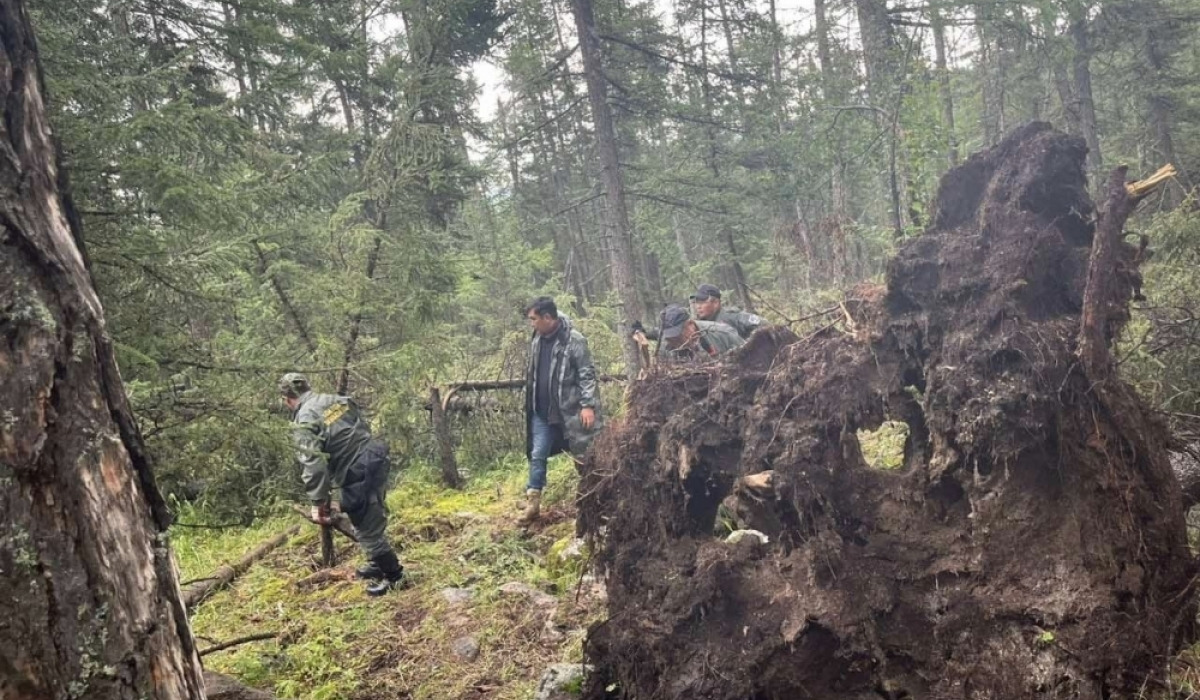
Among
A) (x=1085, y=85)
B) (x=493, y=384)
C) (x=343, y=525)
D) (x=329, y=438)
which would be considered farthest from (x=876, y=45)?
(x=1085, y=85)

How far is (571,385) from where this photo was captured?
6895mm

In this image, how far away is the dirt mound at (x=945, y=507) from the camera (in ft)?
10.4

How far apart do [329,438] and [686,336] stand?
133 inches

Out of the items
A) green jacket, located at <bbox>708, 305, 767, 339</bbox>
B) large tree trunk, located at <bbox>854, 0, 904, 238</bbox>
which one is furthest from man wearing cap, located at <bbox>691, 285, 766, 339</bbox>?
large tree trunk, located at <bbox>854, 0, 904, 238</bbox>

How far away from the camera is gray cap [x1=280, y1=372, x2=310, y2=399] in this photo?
540cm

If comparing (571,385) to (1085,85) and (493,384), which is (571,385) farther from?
(1085,85)

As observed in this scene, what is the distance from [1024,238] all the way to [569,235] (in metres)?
23.7

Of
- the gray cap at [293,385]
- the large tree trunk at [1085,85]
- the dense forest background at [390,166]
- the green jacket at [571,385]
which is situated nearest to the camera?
the dense forest background at [390,166]

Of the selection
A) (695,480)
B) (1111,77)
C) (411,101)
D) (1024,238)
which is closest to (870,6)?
(411,101)

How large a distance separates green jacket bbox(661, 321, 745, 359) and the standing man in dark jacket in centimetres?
101

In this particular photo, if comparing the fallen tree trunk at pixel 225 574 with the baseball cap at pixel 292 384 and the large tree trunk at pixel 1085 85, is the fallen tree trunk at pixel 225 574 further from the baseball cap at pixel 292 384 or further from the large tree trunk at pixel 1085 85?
the large tree trunk at pixel 1085 85

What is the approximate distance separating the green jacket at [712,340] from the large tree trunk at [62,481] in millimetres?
4560

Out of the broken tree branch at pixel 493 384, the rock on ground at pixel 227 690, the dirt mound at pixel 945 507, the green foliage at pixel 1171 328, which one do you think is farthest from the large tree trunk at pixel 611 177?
the rock on ground at pixel 227 690

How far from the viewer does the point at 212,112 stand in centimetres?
457
